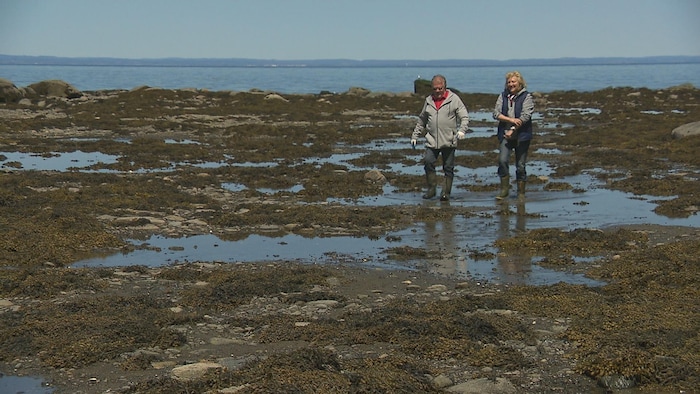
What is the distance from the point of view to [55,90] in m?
51.5

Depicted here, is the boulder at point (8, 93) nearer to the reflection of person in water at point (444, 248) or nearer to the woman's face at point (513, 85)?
the woman's face at point (513, 85)

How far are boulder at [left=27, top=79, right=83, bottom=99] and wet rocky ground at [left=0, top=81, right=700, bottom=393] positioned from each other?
33875 millimetres

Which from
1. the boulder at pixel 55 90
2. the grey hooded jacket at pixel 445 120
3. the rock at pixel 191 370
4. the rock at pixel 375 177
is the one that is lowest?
the boulder at pixel 55 90

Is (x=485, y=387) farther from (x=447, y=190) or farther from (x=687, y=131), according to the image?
(x=687, y=131)

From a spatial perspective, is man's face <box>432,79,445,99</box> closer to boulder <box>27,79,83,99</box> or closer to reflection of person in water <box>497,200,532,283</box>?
reflection of person in water <box>497,200,532,283</box>

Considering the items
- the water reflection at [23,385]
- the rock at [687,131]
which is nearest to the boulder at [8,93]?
the rock at [687,131]

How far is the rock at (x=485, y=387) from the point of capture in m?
6.02

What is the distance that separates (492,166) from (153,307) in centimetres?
1412

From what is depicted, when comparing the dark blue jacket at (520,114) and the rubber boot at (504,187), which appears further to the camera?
the rubber boot at (504,187)

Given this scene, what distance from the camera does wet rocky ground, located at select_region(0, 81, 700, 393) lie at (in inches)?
249

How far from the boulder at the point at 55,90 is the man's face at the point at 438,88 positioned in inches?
1589

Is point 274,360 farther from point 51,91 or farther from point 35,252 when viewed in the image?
point 51,91

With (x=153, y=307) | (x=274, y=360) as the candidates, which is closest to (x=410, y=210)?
(x=153, y=307)

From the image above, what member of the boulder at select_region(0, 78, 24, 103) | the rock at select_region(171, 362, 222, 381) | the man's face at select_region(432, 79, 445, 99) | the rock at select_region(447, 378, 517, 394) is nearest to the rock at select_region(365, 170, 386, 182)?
the man's face at select_region(432, 79, 445, 99)
